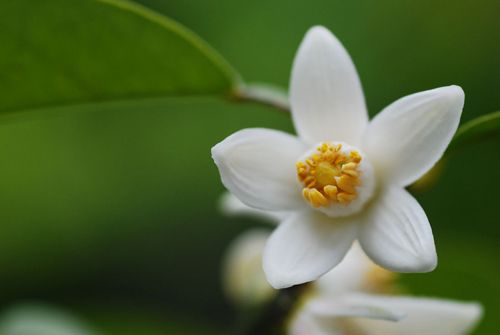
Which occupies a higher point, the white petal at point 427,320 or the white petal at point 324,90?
the white petal at point 324,90

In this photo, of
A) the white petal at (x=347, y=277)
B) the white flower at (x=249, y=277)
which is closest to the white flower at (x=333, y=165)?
the white petal at (x=347, y=277)

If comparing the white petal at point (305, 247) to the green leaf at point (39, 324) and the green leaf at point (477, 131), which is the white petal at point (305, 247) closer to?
the green leaf at point (477, 131)

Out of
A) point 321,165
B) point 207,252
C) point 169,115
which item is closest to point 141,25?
point 321,165

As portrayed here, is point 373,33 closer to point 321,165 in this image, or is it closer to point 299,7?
point 299,7

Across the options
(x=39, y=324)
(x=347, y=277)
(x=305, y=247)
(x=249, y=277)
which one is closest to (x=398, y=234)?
(x=305, y=247)

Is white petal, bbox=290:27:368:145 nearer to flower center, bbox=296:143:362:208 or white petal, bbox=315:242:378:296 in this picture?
flower center, bbox=296:143:362:208

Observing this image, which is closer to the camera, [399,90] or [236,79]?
[236,79]
